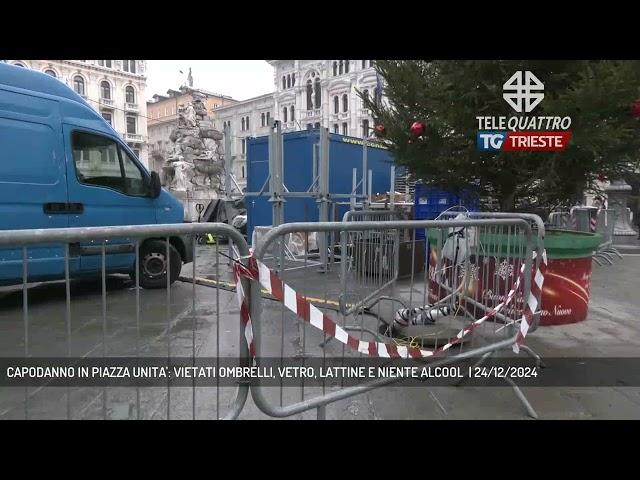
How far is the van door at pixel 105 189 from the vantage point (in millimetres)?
5867

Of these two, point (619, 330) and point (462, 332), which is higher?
point (462, 332)

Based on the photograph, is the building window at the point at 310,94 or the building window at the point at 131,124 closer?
the building window at the point at 310,94

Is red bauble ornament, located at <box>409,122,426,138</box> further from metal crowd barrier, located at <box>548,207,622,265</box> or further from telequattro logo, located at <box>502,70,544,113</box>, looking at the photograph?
metal crowd barrier, located at <box>548,207,622,265</box>

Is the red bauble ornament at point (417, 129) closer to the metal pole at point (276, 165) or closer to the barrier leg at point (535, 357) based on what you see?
the metal pole at point (276, 165)

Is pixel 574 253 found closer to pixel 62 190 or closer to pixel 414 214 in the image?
pixel 414 214

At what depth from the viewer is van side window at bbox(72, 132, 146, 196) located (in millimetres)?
6020

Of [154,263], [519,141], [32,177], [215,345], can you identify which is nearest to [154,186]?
[154,263]

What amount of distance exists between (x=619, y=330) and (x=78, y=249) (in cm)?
660

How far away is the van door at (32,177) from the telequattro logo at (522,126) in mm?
5454

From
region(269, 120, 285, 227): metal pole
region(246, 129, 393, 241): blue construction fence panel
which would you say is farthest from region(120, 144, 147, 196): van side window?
region(246, 129, 393, 241): blue construction fence panel

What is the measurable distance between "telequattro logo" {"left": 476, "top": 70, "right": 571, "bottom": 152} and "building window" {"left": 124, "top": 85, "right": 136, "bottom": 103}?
242 ft

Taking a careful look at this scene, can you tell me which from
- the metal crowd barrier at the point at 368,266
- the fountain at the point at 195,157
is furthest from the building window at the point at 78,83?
the metal crowd barrier at the point at 368,266

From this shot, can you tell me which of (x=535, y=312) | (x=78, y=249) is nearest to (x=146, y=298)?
(x=78, y=249)

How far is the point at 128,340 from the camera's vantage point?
4547 mm
